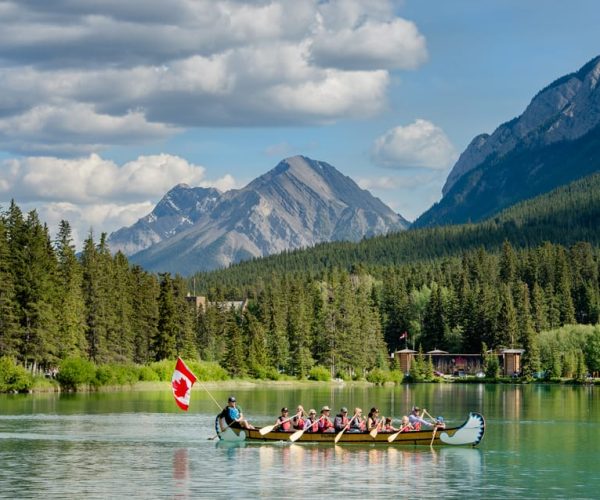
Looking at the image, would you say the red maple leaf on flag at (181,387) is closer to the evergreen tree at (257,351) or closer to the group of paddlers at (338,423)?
the group of paddlers at (338,423)

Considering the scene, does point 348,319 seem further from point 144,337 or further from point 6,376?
point 6,376

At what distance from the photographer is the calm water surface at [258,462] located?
155 ft

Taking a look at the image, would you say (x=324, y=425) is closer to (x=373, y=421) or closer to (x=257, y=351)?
(x=373, y=421)

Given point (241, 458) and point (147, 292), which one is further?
point (147, 292)

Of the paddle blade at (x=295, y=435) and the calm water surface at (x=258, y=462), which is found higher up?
the paddle blade at (x=295, y=435)

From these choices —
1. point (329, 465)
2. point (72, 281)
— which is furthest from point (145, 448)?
point (72, 281)

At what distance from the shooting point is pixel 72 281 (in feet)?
436

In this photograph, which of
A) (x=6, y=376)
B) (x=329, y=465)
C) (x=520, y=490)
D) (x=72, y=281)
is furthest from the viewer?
(x=72, y=281)

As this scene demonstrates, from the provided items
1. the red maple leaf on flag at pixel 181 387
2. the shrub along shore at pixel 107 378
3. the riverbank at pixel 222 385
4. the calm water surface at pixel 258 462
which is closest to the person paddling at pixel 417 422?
the calm water surface at pixel 258 462

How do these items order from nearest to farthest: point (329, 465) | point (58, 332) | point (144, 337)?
point (329, 465)
point (58, 332)
point (144, 337)

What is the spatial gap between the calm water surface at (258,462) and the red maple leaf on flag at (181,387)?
274 cm

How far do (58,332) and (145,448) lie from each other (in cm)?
6335

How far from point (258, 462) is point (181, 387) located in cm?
1287

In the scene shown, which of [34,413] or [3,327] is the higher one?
[3,327]
